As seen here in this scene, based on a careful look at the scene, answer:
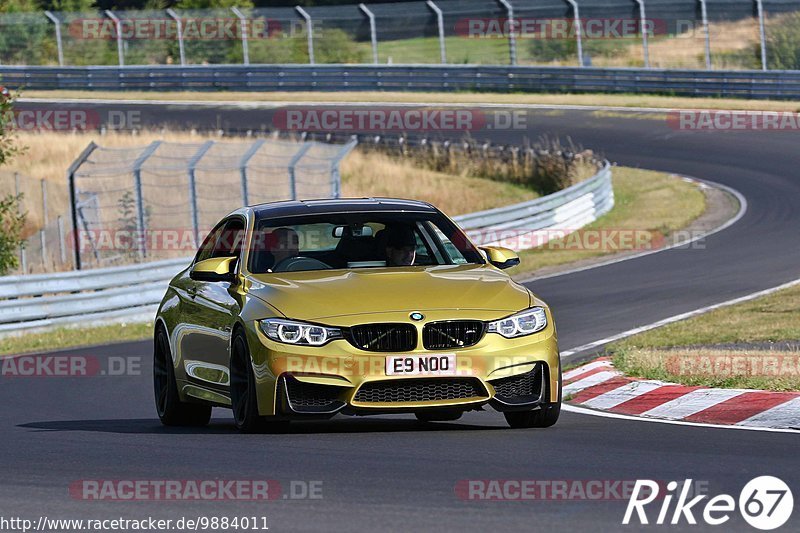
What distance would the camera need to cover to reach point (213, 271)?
9703 millimetres

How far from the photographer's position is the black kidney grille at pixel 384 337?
8.66 meters

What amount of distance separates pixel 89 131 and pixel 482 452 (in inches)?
1359

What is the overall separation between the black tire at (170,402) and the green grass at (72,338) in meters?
7.97

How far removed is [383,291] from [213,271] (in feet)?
4.33

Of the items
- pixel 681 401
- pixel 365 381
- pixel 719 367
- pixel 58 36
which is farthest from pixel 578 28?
pixel 365 381

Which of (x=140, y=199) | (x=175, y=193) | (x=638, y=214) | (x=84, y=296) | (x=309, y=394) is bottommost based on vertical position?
(x=638, y=214)

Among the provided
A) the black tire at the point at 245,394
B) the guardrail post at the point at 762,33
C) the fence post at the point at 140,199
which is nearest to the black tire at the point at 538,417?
the black tire at the point at 245,394

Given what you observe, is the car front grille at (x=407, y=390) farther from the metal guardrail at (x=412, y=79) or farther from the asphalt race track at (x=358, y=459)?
the metal guardrail at (x=412, y=79)

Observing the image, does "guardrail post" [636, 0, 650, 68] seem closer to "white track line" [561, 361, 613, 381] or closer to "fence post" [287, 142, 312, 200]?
"fence post" [287, 142, 312, 200]

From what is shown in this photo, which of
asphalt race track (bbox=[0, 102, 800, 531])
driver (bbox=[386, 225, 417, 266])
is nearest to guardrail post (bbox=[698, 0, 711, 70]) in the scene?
asphalt race track (bbox=[0, 102, 800, 531])

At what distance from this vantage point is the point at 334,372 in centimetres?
862

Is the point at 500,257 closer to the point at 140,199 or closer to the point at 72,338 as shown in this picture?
the point at 72,338

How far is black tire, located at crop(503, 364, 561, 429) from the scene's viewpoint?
9203mm

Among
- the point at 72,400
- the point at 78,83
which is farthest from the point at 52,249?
the point at 78,83
